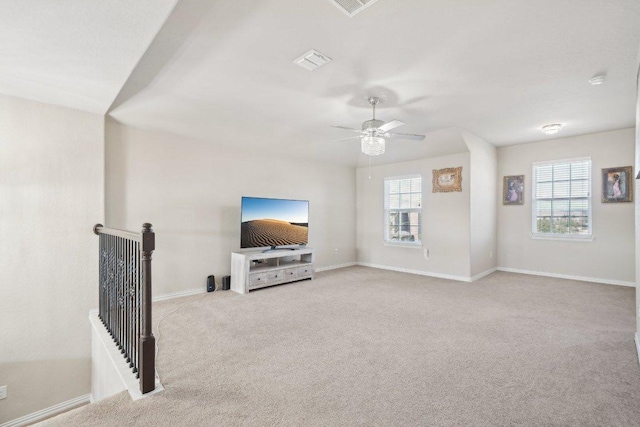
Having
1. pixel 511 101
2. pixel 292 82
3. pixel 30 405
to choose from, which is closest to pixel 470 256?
pixel 511 101

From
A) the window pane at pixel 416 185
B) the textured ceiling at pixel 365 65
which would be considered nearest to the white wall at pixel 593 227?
the textured ceiling at pixel 365 65

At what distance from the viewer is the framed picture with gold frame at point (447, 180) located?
17.6 ft

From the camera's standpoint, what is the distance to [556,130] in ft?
14.9

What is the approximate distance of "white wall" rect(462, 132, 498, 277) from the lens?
207 inches

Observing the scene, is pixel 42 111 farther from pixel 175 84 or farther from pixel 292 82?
pixel 292 82

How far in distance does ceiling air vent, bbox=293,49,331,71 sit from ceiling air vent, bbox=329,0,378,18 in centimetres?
55

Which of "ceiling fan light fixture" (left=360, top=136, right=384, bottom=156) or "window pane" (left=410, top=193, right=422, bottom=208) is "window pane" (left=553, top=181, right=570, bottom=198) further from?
"ceiling fan light fixture" (left=360, top=136, right=384, bottom=156)

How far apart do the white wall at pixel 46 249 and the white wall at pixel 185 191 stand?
0.41m

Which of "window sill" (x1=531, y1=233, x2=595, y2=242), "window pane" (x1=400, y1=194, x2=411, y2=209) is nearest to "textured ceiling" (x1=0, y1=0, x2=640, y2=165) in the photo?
"window sill" (x1=531, y1=233, x2=595, y2=242)

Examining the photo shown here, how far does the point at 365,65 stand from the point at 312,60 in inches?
18.9

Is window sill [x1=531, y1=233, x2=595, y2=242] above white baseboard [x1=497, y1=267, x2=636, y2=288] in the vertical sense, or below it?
above

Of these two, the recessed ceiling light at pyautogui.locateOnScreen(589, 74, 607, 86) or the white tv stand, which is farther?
the white tv stand

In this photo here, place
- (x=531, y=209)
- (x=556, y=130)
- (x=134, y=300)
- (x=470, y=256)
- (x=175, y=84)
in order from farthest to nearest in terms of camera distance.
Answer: (x=531, y=209) → (x=470, y=256) → (x=556, y=130) → (x=175, y=84) → (x=134, y=300)

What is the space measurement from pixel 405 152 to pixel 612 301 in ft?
12.3
